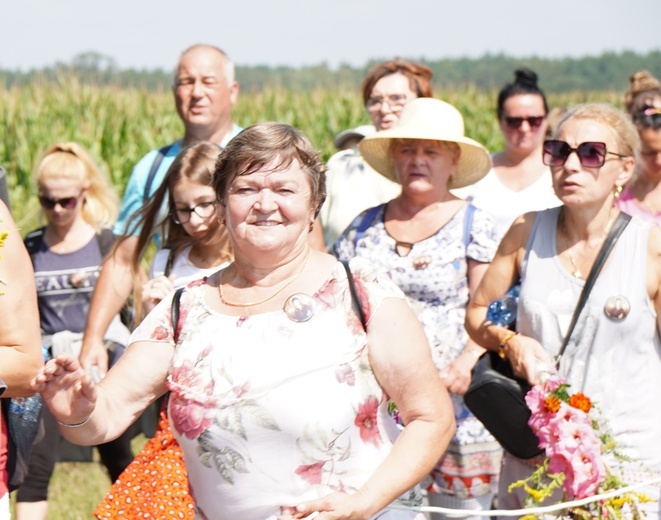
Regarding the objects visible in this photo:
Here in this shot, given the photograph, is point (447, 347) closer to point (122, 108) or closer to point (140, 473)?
point (140, 473)

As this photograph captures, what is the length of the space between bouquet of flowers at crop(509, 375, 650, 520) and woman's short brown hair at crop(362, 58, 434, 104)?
2.80 meters

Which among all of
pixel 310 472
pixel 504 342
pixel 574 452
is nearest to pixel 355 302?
pixel 310 472

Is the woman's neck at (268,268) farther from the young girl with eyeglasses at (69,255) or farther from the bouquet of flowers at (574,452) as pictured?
the young girl with eyeglasses at (69,255)

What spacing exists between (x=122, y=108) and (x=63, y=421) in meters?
14.0

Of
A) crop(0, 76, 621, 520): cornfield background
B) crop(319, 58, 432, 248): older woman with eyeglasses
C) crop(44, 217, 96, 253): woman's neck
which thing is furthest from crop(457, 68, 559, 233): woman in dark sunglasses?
crop(0, 76, 621, 520): cornfield background

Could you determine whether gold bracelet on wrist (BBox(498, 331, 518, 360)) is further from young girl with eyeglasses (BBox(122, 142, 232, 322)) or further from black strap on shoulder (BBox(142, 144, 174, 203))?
black strap on shoulder (BBox(142, 144, 174, 203))

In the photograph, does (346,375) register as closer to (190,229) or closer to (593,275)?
(593,275)

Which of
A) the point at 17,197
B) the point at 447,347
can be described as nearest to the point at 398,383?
the point at 447,347

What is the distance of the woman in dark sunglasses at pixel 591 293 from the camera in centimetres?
367

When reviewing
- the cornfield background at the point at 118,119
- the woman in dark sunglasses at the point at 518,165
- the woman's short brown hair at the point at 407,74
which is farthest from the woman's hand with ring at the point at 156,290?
the cornfield background at the point at 118,119

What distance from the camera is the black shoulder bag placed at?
3730mm

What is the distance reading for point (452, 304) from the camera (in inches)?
188

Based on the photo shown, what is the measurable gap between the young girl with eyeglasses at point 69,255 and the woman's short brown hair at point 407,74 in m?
1.74

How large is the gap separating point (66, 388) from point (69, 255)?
333 centimetres
